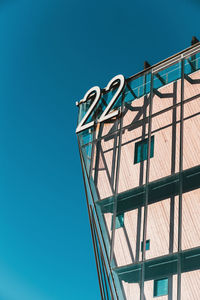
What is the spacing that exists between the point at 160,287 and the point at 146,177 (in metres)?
5.05

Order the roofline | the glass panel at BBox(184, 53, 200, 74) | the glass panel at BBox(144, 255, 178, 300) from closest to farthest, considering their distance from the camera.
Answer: the glass panel at BBox(144, 255, 178, 300) < the glass panel at BBox(184, 53, 200, 74) < the roofline

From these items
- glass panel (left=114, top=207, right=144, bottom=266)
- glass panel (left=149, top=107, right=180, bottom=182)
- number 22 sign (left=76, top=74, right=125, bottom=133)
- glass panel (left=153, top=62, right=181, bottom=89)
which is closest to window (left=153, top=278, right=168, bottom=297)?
glass panel (left=114, top=207, right=144, bottom=266)

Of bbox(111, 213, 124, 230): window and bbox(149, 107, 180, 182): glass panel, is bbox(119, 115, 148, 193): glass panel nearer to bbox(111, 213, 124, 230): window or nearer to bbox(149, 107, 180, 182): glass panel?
bbox(149, 107, 180, 182): glass panel

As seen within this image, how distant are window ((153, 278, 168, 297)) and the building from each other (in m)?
0.04

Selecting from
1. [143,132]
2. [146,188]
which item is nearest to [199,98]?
[143,132]

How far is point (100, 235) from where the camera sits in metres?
22.9

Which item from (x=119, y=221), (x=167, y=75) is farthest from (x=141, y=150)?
(x=167, y=75)

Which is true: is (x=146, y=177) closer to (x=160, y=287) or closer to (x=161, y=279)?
(x=161, y=279)

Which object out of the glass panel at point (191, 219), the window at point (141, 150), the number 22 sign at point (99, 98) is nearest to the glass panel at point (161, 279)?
the glass panel at point (191, 219)

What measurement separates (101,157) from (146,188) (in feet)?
11.8

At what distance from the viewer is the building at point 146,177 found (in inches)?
767

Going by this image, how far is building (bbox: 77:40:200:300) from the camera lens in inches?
767

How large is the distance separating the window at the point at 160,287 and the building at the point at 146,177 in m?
0.04

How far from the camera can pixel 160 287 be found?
19.2 meters
